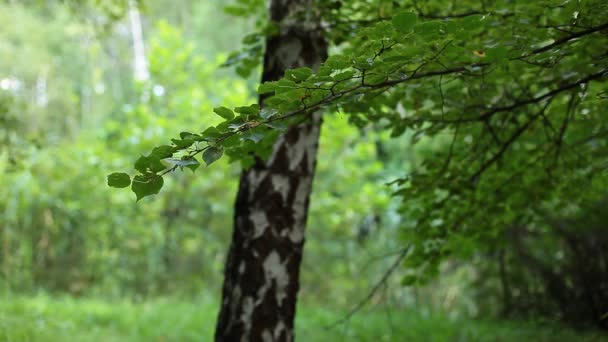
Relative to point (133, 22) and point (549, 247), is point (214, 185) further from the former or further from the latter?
point (133, 22)

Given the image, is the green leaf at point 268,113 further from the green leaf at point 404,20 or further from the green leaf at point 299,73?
the green leaf at point 404,20

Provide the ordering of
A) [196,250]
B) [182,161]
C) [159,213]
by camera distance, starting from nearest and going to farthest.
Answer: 1. [182,161]
2. [159,213]
3. [196,250]

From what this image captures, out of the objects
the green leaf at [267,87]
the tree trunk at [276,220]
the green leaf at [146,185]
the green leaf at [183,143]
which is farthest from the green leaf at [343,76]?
the tree trunk at [276,220]

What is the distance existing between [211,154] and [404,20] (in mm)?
517

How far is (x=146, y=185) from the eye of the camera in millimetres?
1165

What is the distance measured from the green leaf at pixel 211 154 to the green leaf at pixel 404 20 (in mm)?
483

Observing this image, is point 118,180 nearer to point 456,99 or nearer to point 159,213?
point 456,99

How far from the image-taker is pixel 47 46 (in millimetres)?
18766

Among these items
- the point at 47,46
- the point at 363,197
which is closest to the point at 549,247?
the point at 363,197

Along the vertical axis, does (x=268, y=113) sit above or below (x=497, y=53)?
below

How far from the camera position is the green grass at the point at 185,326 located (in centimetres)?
473

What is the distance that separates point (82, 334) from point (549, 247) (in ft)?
16.8

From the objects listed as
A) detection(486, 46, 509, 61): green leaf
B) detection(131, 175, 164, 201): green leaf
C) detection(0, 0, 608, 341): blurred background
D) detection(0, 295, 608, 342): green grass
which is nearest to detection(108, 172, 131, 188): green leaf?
detection(131, 175, 164, 201): green leaf

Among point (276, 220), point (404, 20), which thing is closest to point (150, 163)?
point (404, 20)
